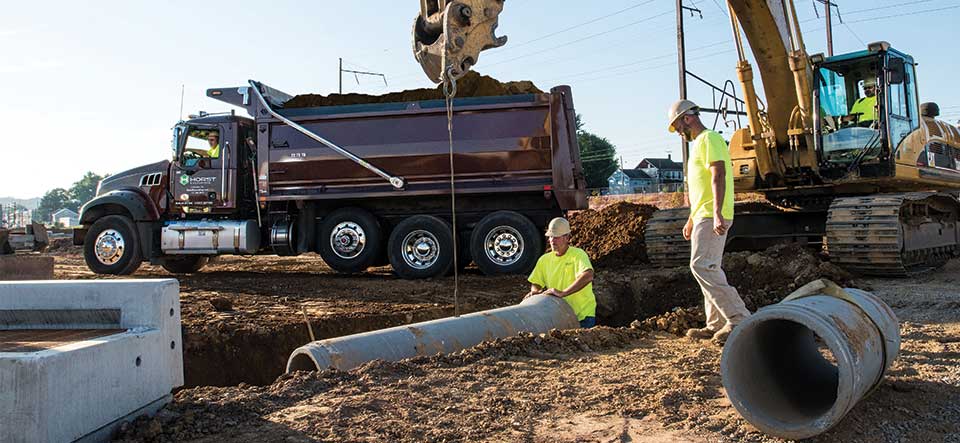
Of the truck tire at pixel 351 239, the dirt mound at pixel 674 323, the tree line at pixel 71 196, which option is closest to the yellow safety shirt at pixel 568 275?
the dirt mound at pixel 674 323

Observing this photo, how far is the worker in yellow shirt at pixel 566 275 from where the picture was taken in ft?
22.2

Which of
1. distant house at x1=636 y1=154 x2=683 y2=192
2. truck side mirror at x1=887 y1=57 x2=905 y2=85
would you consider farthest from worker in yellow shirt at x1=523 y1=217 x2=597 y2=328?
distant house at x1=636 y1=154 x2=683 y2=192

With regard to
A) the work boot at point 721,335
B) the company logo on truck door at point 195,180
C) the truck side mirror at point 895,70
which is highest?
the truck side mirror at point 895,70

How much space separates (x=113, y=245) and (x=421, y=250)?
5510 mm

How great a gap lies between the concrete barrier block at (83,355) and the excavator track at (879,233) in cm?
869

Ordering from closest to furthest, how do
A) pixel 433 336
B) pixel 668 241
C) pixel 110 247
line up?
1. pixel 433 336
2. pixel 668 241
3. pixel 110 247

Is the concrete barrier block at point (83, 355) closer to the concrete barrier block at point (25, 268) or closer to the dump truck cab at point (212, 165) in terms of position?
the concrete barrier block at point (25, 268)

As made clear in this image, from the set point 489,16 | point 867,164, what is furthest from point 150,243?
point 867,164

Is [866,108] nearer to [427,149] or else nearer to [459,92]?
[459,92]

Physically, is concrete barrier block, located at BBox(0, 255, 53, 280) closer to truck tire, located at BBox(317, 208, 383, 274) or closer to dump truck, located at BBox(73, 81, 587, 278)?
dump truck, located at BBox(73, 81, 587, 278)

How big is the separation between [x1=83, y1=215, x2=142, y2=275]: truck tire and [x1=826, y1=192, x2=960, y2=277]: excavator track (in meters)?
11.1

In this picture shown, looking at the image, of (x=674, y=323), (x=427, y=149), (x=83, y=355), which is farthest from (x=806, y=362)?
(x=427, y=149)

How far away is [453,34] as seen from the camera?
571 cm

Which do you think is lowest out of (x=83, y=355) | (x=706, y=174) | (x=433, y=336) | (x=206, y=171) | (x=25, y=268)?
(x=433, y=336)
